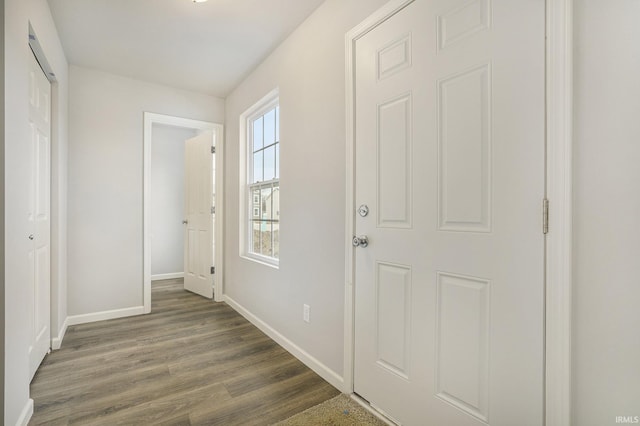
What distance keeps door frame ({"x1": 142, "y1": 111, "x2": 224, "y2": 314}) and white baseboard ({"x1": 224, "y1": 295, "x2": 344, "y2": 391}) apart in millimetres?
690

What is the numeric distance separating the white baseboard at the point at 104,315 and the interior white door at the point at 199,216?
79cm

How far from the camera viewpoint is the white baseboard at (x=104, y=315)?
2920mm

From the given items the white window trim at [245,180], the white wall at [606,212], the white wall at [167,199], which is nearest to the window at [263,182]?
the white window trim at [245,180]

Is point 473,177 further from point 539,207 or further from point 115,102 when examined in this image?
point 115,102

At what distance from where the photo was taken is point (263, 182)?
292 cm

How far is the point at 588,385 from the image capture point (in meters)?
0.90

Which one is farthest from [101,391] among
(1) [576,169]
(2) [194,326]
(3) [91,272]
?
(1) [576,169]

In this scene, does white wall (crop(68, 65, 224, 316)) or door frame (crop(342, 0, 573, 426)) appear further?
white wall (crop(68, 65, 224, 316))

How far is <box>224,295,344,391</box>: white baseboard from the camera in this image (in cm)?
188

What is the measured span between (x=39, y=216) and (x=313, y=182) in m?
1.92

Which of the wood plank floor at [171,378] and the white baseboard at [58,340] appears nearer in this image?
the wood plank floor at [171,378]

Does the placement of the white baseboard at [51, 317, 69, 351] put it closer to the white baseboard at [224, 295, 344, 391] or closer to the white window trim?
the white baseboard at [224, 295, 344, 391]

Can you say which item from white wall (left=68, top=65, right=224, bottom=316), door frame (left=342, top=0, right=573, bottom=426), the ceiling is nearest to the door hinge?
door frame (left=342, top=0, right=573, bottom=426)

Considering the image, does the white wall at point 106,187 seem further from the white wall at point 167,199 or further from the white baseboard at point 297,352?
the white wall at point 167,199
